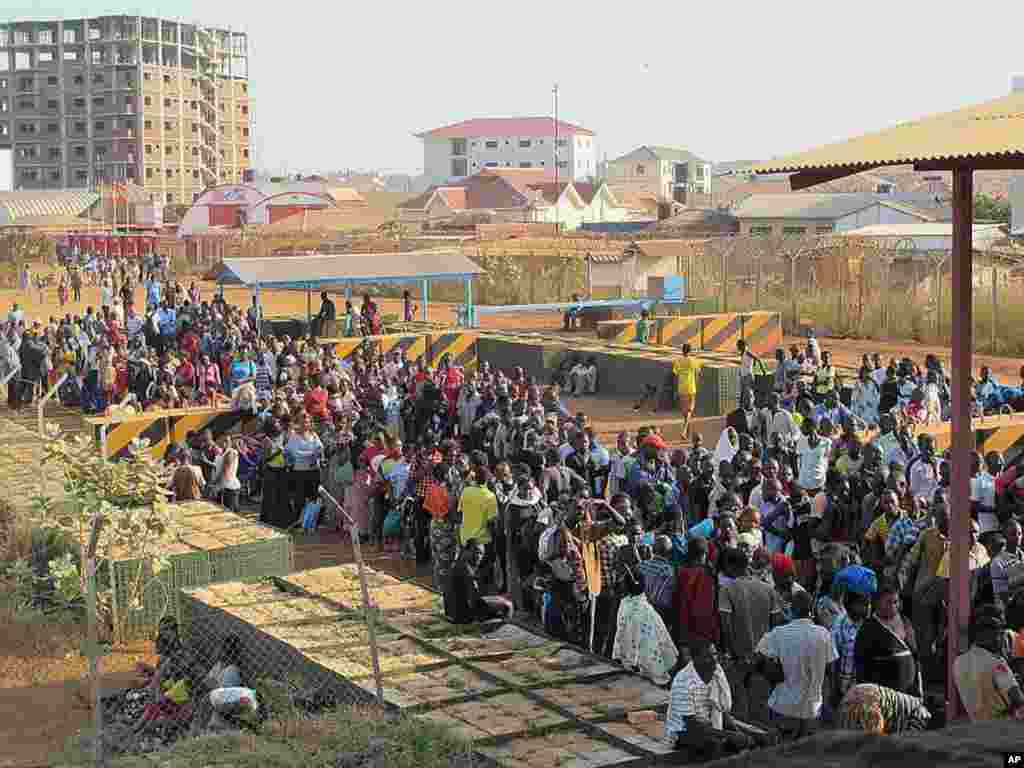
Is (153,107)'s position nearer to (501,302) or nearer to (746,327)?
(501,302)

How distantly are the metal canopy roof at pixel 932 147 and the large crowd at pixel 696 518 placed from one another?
8.65 ft

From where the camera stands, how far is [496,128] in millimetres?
142000

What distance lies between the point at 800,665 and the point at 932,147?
130 inches

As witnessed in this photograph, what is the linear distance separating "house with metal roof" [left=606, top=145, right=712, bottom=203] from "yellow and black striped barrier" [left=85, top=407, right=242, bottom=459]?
393 ft

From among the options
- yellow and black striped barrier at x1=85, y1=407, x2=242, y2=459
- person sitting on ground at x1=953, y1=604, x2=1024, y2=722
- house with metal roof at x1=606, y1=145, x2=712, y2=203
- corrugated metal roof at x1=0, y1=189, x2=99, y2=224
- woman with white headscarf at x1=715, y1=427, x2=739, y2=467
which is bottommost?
person sitting on ground at x1=953, y1=604, x2=1024, y2=722

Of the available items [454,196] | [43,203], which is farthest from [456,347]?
[454,196]

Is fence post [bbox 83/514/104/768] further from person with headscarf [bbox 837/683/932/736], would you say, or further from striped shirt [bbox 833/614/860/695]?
striped shirt [bbox 833/614/860/695]

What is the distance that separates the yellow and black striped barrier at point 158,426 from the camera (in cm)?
1945

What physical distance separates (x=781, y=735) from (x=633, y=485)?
190 inches

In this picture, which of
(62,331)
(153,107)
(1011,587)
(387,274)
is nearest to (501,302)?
(387,274)

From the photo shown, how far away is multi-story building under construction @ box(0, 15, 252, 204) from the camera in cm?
11419

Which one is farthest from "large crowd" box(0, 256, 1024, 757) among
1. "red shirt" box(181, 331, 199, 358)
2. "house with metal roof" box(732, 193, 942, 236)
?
A: "house with metal roof" box(732, 193, 942, 236)

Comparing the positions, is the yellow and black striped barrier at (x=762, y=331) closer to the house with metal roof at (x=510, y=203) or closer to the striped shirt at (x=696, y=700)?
the striped shirt at (x=696, y=700)

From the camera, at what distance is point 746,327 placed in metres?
31.8
